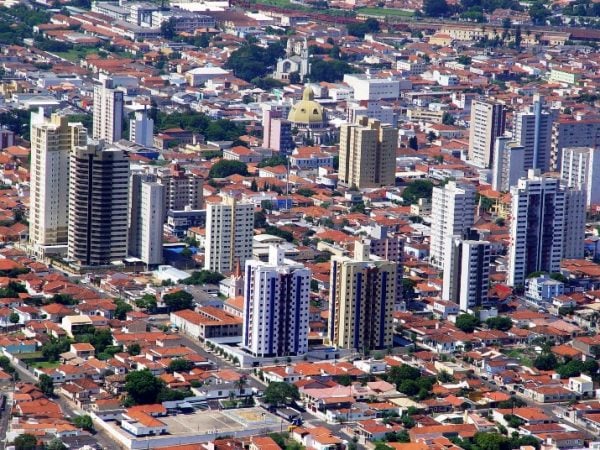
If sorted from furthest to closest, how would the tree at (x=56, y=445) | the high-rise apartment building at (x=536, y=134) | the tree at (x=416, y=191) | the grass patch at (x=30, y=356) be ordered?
1. the high-rise apartment building at (x=536, y=134)
2. the tree at (x=416, y=191)
3. the grass patch at (x=30, y=356)
4. the tree at (x=56, y=445)

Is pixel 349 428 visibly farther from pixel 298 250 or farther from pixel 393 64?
pixel 393 64

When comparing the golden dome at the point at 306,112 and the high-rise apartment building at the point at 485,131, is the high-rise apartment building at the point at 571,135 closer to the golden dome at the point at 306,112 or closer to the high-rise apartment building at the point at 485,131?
the high-rise apartment building at the point at 485,131

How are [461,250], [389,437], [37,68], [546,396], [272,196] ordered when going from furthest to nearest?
1. [37,68]
2. [272,196]
3. [461,250]
4. [546,396]
5. [389,437]

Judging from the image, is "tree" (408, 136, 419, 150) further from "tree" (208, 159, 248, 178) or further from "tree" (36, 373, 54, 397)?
"tree" (36, 373, 54, 397)

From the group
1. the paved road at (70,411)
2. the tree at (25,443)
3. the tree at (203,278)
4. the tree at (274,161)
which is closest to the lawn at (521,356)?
the tree at (203,278)

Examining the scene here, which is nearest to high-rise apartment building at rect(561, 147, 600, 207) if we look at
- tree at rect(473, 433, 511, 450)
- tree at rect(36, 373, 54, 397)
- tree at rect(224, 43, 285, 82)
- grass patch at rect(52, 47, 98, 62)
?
tree at rect(224, 43, 285, 82)

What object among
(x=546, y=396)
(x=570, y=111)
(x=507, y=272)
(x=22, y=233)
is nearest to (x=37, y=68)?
(x=570, y=111)

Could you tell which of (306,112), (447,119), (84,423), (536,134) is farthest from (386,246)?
(447,119)
